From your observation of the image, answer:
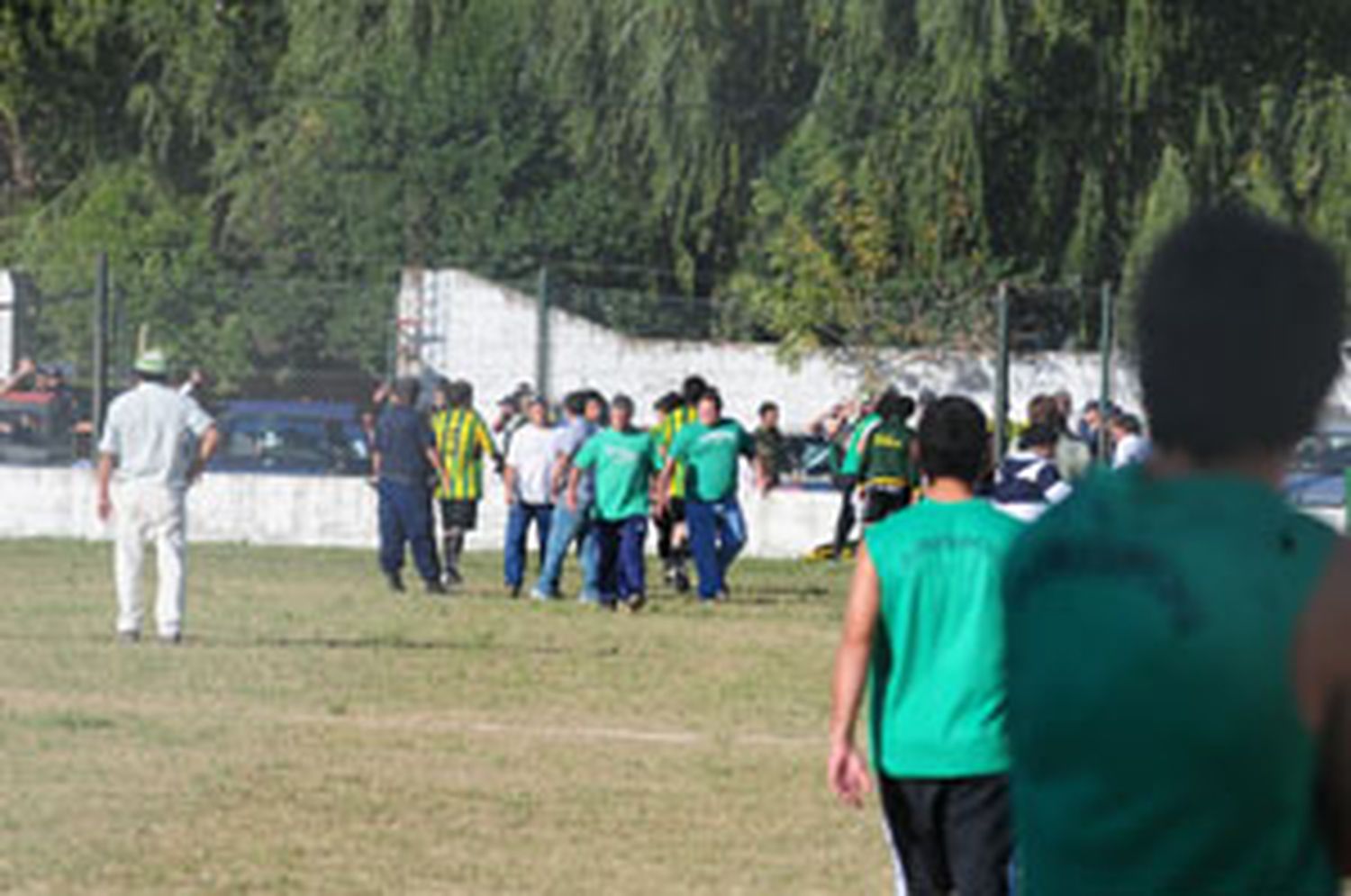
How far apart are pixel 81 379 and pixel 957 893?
23.7 meters

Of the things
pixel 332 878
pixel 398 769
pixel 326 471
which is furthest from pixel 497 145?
pixel 332 878

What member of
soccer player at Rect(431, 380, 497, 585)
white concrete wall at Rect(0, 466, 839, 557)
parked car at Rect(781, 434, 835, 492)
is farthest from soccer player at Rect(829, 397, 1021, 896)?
parked car at Rect(781, 434, 835, 492)

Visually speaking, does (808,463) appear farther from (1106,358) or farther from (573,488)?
(573,488)

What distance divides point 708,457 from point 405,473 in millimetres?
2398

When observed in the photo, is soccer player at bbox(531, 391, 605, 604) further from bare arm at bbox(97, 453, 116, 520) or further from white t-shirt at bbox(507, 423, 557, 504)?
bare arm at bbox(97, 453, 116, 520)

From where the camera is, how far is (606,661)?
1794 centimetres

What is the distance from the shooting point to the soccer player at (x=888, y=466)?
2238 centimetres

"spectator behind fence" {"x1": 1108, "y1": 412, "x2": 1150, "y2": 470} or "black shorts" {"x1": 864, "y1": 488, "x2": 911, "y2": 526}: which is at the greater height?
"spectator behind fence" {"x1": 1108, "y1": 412, "x2": 1150, "y2": 470}

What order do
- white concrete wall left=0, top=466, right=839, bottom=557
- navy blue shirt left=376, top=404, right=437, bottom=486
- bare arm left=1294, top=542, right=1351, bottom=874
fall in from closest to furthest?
bare arm left=1294, top=542, right=1351, bottom=874
navy blue shirt left=376, top=404, right=437, bottom=486
white concrete wall left=0, top=466, right=839, bottom=557

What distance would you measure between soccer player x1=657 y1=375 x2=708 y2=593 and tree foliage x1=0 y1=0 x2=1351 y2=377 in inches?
176

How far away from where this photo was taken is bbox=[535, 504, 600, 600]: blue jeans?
75.4 ft

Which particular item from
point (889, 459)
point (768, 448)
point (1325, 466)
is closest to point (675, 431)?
point (889, 459)

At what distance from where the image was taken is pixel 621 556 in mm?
22375

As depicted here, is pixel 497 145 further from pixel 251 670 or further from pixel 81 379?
pixel 251 670
